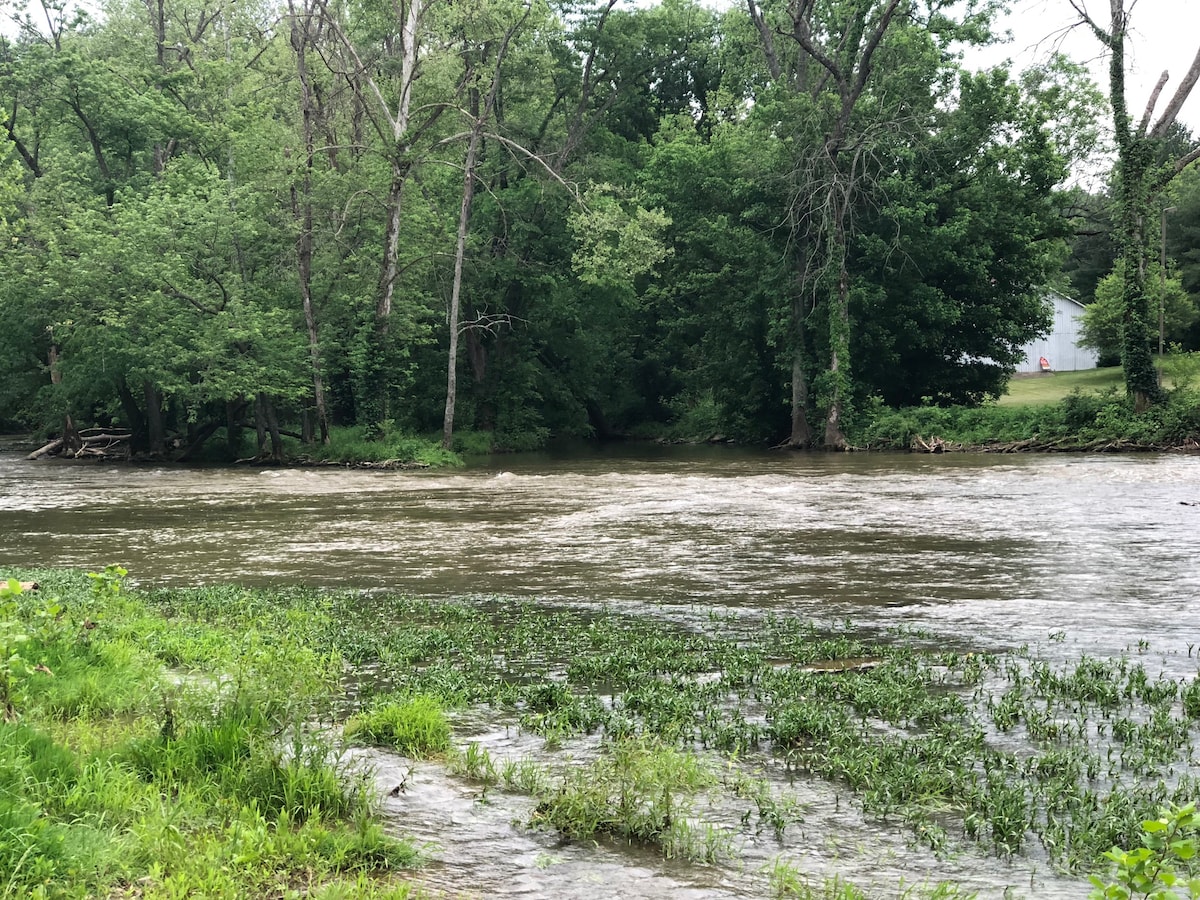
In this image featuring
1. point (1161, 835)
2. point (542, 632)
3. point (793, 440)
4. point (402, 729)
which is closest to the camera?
point (1161, 835)

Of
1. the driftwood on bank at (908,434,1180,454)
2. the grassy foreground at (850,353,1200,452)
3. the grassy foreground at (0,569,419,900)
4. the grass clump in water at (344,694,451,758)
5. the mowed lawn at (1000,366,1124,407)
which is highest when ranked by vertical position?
the mowed lawn at (1000,366,1124,407)

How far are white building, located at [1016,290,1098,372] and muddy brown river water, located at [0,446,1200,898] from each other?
→ 45.9 m

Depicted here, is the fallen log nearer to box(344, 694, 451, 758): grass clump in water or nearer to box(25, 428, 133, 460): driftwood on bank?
box(25, 428, 133, 460): driftwood on bank

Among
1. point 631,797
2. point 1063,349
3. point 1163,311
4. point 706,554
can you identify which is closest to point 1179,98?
point 1163,311

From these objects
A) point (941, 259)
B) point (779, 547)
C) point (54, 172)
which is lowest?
point (779, 547)

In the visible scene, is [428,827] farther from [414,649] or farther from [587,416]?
[587,416]

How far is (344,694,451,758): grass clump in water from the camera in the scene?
6699mm

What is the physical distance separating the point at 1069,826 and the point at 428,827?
327 centimetres

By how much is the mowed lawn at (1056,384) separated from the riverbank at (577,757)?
161 feet

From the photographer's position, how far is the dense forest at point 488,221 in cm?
3659

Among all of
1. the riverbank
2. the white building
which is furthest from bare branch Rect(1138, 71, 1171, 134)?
the white building

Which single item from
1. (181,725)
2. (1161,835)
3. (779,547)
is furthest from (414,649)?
(779,547)

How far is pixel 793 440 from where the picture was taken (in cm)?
4172

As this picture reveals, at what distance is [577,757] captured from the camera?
6641 mm
